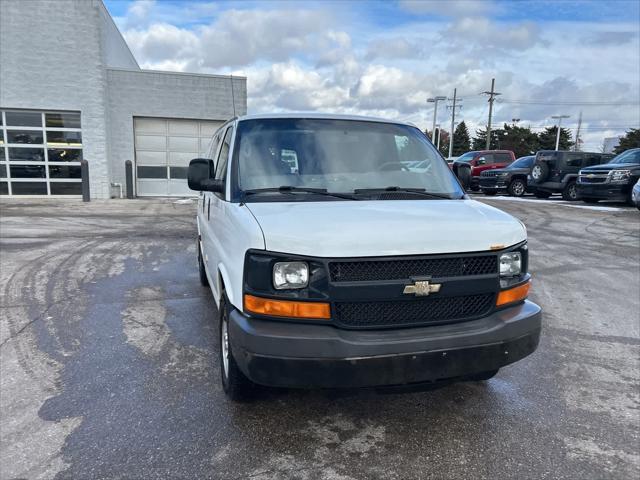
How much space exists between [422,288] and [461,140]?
96.2 meters

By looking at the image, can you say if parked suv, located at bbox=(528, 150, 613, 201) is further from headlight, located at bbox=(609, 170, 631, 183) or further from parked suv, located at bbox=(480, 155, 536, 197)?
headlight, located at bbox=(609, 170, 631, 183)

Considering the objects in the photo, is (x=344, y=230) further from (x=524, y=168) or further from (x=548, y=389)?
(x=524, y=168)

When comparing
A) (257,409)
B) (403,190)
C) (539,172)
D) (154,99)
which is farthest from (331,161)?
(539,172)

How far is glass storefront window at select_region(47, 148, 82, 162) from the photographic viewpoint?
16.8m

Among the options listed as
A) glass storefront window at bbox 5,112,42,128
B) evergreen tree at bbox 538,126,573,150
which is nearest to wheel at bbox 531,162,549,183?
glass storefront window at bbox 5,112,42,128

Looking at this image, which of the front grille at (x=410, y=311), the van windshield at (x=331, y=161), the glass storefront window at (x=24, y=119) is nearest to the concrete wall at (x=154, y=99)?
the glass storefront window at (x=24, y=119)

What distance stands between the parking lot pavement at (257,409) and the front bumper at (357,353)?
0.38 meters

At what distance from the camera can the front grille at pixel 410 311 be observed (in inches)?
103

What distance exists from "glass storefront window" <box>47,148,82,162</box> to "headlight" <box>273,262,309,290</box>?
55.5 ft

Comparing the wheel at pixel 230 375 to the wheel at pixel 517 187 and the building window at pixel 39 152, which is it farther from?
the wheel at pixel 517 187

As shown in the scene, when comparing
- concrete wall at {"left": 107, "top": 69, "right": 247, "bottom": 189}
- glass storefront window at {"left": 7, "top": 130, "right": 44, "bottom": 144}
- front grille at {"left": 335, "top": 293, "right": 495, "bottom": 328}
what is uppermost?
concrete wall at {"left": 107, "top": 69, "right": 247, "bottom": 189}

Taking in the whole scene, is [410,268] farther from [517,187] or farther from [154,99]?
[517,187]

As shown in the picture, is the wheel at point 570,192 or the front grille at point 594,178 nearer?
the front grille at point 594,178

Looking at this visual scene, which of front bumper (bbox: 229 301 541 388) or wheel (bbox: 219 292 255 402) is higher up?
front bumper (bbox: 229 301 541 388)
